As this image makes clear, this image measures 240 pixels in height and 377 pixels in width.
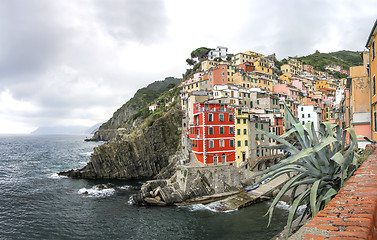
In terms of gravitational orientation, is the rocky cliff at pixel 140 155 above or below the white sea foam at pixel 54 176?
above

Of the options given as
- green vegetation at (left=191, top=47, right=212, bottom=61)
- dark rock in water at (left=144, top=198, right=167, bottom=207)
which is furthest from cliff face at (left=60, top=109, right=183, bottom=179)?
green vegetation at (left=191, top=47, right=212, bottom=61)

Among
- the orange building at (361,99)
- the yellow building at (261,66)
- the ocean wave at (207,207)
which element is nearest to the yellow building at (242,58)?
the yellow building at (261,66)

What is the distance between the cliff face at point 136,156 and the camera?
59406 millimetres

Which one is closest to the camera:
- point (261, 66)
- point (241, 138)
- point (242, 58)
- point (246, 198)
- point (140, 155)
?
point (246, 198)

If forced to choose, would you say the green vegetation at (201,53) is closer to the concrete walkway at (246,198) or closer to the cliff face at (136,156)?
the cliff face at (136,156)

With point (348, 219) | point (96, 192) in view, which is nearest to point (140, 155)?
point (96, 192)

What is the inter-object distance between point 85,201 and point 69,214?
5.63 meters

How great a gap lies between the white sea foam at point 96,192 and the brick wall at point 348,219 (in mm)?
44319

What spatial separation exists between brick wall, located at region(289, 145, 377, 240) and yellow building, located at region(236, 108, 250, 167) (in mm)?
40447

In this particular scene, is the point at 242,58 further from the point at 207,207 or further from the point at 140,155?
the point at 207,207

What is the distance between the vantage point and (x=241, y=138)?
1784 inches

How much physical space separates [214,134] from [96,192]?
25619mm

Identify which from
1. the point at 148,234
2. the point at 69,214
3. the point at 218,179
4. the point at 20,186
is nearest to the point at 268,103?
the point at 218,179

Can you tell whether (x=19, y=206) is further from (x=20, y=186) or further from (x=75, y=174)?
(x=75, y=174)
